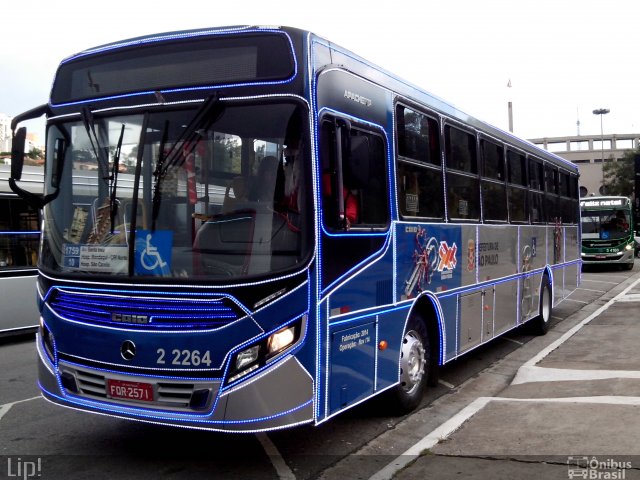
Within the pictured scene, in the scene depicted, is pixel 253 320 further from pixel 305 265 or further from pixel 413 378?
pixel 413 378

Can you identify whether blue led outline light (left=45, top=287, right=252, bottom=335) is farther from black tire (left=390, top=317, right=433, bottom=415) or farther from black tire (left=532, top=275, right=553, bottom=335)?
black tire (left=532, top=275, right=553, bottom=335)

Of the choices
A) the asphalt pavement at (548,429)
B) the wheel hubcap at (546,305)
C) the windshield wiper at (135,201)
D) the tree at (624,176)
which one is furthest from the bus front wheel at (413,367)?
the tree at (624,176)

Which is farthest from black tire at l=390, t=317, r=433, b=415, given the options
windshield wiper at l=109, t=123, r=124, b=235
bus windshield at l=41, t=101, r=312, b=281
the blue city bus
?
windshield wiper at l=109, t=123, r=124, b=235

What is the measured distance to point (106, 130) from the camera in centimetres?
505

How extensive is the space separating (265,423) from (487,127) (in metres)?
5.87

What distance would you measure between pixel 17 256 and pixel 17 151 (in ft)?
20.3

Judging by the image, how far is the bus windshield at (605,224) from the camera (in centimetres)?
2928

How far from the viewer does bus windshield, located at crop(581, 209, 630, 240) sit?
29281 millimetres

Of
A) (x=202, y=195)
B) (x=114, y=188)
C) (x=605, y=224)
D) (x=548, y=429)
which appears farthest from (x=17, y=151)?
(x=605, y=224)

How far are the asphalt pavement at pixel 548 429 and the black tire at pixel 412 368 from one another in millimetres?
421

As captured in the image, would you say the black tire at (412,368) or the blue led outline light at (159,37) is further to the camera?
the black tire at (412,368)

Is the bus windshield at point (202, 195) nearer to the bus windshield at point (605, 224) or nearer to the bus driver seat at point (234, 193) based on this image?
the bus driver seat at point (234, 193)

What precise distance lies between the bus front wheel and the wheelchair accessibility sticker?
2.47 m

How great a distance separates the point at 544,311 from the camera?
11906 millimetres
